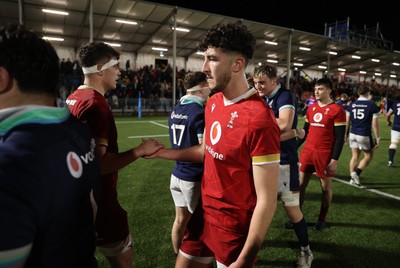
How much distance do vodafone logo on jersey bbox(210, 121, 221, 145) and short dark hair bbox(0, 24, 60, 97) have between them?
1211 mm

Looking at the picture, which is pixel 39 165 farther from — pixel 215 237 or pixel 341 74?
pixel 341 74

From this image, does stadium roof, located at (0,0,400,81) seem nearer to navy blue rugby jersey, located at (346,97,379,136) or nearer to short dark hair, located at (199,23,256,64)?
navy blue rugby jersey, located at (346,97,379,136)

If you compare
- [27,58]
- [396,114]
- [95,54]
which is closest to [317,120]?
[95,54]

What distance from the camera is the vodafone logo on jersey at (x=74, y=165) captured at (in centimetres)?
116

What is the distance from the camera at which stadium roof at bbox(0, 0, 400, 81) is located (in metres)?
19.2

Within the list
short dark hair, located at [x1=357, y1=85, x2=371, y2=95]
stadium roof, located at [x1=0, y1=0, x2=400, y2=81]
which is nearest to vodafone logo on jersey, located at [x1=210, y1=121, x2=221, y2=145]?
short dark hair, located at [x1=357, y1=85, x2=371, y2=95]

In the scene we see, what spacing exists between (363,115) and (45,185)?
27.0ft

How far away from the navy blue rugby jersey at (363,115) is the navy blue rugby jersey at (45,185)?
781 centimetres

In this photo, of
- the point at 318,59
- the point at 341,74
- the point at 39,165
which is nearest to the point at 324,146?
the point at 39,165

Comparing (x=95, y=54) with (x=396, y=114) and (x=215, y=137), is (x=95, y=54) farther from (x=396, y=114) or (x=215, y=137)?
(x=396, y=114)

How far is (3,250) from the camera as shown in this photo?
91cm

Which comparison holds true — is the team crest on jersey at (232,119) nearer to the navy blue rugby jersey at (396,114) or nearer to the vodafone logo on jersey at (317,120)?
the vodafone logo on jersey at (317,120)

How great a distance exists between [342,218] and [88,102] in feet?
15.8

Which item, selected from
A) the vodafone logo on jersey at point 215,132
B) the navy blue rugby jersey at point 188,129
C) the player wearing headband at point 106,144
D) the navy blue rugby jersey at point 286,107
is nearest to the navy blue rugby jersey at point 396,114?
the navy blue rugby jersey at point 286,107
